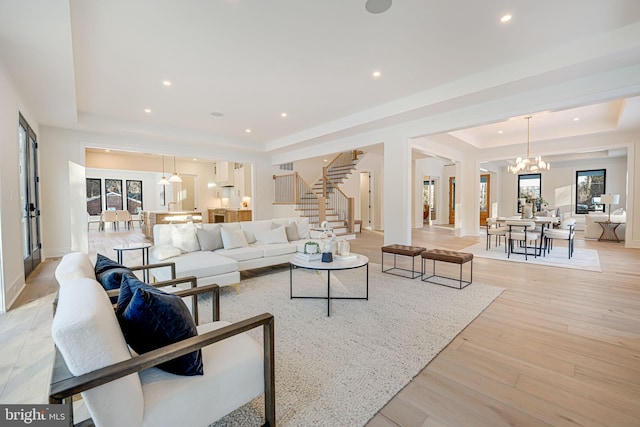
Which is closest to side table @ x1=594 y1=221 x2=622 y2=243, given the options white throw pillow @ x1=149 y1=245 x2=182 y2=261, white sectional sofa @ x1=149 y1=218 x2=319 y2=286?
white sectional sofa @ x1=149 y1=218 x2=319 y2=286

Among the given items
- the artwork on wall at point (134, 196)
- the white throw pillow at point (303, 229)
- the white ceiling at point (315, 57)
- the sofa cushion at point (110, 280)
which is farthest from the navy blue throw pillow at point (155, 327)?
the artwork on wall at point (134, 196)

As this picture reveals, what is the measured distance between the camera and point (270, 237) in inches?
188

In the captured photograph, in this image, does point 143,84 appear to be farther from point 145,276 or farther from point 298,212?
point 298,212

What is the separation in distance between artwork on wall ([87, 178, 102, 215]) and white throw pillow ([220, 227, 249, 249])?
34.5ft

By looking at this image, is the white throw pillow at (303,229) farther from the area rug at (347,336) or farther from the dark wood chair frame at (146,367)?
the dark wood chair frame at (146,367)

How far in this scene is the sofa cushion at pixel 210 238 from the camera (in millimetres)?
4203

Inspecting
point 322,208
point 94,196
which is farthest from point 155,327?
point 94,196

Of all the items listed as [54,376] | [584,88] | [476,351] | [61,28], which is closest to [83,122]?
[61,28]

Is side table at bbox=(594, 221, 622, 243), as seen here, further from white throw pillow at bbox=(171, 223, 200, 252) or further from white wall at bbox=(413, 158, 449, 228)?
white throw pillow at bbox=(171, 223, 200, 252)

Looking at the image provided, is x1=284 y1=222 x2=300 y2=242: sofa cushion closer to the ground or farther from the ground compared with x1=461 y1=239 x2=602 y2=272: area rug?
farther from the ground

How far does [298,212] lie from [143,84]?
213 inches

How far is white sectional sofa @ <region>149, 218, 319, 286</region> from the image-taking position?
343 cm

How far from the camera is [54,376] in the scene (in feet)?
3.68

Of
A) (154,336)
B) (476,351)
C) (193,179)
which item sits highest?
(193,179)
